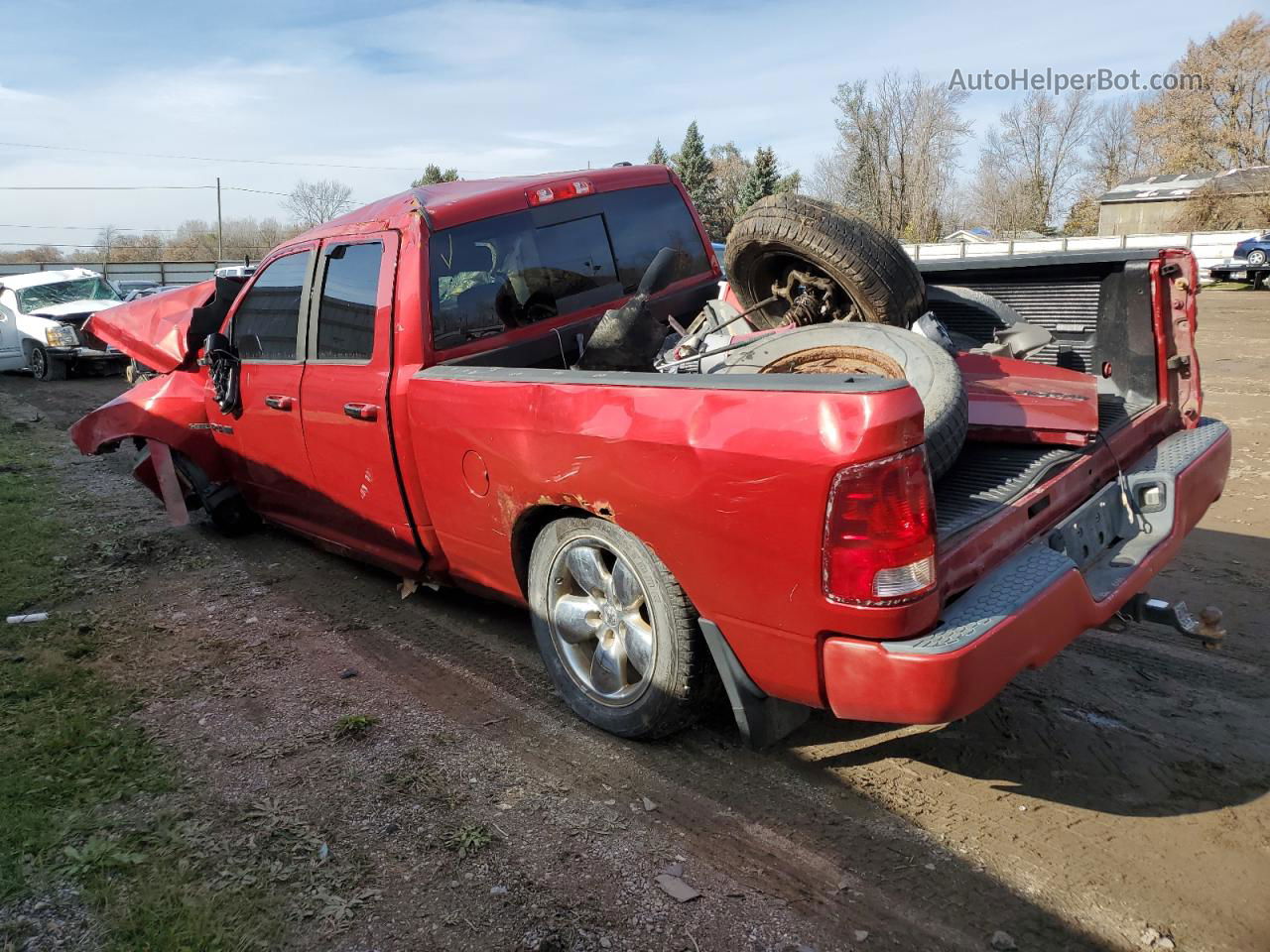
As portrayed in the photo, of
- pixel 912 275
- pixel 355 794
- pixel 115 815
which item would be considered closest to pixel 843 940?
pixel 355 794

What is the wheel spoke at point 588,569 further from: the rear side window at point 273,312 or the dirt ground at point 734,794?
the rear side window at point 273,312

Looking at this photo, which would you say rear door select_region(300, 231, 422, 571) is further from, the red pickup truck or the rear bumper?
the rear bumper

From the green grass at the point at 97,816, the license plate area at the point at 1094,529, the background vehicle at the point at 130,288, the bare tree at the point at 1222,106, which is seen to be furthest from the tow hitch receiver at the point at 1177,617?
the bare tree at the point at 1222,106

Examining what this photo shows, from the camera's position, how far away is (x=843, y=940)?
2.34 metres

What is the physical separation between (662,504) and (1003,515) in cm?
102

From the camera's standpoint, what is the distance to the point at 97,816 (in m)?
2.96

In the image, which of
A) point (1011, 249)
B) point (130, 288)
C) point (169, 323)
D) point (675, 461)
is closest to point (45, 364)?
point (169, 323)

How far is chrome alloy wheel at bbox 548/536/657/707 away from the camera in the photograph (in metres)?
3.13

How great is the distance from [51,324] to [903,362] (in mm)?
16642

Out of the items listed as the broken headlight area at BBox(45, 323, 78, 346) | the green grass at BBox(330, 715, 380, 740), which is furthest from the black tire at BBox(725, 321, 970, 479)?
the broken headlight area at BBox(45, 323, 78, 346)

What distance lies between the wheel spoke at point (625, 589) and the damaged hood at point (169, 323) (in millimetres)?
3756

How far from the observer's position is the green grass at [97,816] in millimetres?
2471

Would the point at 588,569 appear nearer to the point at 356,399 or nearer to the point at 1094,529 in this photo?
the point at 356,399

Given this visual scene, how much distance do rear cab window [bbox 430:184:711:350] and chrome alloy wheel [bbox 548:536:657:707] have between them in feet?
3.97
